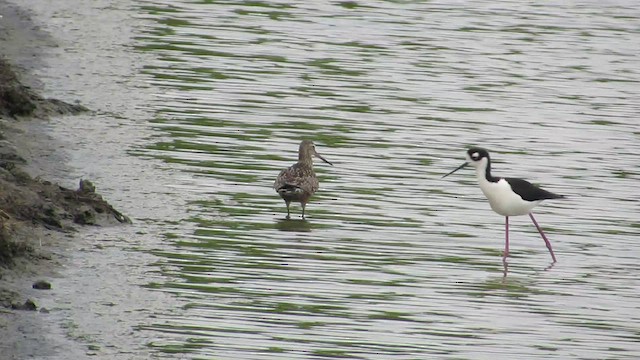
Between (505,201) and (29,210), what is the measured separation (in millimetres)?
4849

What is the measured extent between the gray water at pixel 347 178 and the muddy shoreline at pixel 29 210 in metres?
0.27

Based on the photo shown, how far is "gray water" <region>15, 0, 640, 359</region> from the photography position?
38.8ft

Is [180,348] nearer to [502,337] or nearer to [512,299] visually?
[502,337]

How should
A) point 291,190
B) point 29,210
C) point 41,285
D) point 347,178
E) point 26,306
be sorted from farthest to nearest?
point 347,178 < point 291,190 < point 29,210 < point 41,285 < point 26,306

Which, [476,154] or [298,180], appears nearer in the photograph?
[298,180]

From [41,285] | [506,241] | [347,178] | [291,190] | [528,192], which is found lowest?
[347,178]

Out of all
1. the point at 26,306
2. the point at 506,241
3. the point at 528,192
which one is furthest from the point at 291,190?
the point at 26,306

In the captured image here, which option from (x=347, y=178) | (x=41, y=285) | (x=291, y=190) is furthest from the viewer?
(x=347, y=178)

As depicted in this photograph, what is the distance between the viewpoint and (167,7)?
3138 cm

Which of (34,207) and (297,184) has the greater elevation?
(34,207)

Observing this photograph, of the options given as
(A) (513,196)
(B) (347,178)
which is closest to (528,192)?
(A) (513,196)

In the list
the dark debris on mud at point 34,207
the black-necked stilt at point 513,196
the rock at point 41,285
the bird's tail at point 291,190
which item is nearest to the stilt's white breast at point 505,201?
the black-necked stilt at point 513,196

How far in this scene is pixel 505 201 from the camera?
15664 mm

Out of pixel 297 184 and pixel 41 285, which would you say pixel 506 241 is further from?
pixel 41 285
